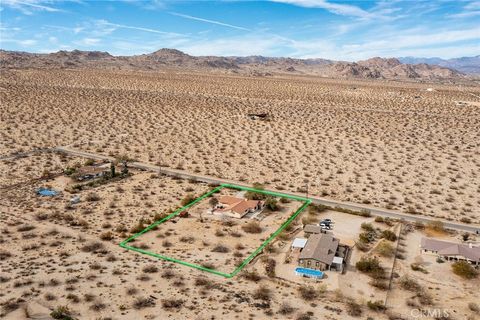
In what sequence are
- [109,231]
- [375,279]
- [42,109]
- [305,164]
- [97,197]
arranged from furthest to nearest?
1. [42,109]
2. [305,164]
3. [97,197]
4. [109,231]
5. [375,279]

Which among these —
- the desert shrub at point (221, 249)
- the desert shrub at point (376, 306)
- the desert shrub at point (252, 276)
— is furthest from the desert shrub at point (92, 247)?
the desert shrub at point (376, 306)

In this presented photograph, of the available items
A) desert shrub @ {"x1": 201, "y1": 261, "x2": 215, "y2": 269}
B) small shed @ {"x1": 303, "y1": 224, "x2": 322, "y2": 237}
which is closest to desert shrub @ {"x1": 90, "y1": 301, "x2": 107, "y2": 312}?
desert shrub @ {"x1": 201, "y1": 261, "x2": 215, "y2": 269}

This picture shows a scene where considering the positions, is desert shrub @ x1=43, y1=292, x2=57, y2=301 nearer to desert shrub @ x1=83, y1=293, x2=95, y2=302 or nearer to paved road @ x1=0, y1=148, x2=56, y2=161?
desert shrub @ x1=83, y1=293, x2=95, y2=302

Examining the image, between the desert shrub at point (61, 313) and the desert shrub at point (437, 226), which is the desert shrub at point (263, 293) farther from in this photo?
the desert shrub at point (437, 226)

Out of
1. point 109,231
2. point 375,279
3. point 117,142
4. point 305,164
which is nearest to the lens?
point 375,279

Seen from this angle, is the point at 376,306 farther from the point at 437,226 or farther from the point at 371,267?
the point at 437,226

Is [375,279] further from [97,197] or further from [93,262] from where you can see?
[97,197]

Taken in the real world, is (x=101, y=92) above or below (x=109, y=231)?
above

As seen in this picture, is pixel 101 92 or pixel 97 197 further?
pixel 101 92

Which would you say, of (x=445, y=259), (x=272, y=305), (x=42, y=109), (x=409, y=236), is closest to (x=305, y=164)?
(x=409, y=236)
